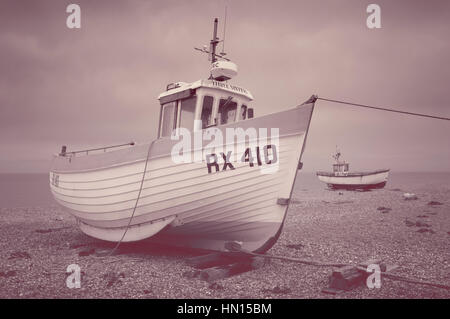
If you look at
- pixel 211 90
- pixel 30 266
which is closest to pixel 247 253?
pixel 211 90

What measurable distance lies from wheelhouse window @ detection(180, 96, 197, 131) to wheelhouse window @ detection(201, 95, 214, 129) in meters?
0.25

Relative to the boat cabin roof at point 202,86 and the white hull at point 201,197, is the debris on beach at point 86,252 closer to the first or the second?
the white hull at point 201,197

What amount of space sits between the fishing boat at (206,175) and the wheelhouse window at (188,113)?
0.02m

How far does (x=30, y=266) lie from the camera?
6.62 metres

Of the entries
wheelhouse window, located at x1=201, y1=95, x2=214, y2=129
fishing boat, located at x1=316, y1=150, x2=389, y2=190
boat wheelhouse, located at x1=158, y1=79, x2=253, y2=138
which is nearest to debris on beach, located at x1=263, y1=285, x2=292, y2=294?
boat wheelhouse, located at x1=158, y1=79, x2=253, y2=138

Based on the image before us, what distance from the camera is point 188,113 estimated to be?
24.5 ft

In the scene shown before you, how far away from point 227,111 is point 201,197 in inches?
101

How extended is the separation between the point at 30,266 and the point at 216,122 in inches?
201

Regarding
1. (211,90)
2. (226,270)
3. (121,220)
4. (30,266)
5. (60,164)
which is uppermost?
(211,90)

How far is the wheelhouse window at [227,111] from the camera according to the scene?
24.9 ft

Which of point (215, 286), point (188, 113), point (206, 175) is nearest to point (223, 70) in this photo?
point (188, 113)

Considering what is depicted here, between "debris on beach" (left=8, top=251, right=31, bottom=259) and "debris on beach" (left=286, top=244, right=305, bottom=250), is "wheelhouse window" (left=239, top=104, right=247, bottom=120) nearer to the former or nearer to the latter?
"debris on beach" (left=286, top=244, right=305, bottom=250)

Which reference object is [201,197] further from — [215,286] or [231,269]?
[215,286]
